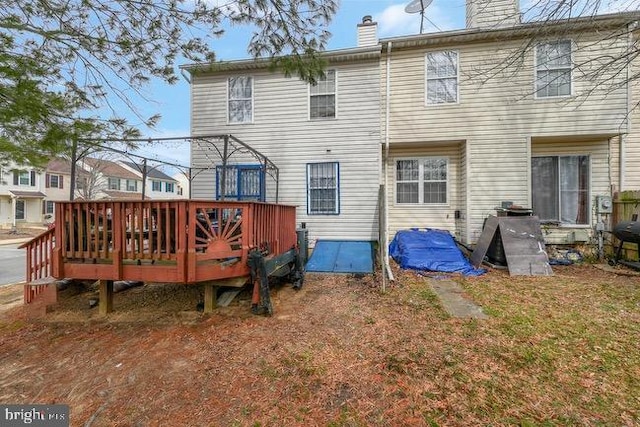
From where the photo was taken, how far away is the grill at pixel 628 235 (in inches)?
251

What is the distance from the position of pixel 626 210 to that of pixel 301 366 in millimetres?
8915

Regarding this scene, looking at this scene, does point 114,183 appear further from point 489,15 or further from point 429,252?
point 489,15

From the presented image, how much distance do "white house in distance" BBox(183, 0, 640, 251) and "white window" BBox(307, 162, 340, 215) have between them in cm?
4

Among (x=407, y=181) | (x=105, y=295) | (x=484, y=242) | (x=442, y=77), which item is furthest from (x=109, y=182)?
(x=484, y=242)

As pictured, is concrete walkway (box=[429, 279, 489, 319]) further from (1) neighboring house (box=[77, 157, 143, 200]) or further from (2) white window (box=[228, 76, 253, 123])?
(1) neighboring house (box=[77, 157, 143, 200])

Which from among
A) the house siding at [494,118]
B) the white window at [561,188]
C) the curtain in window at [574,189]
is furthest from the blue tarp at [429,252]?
the curtain in window at [574,189]

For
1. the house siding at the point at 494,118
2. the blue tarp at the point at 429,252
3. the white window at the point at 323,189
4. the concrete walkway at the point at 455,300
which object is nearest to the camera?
the concrete walkway at the point at 455,300

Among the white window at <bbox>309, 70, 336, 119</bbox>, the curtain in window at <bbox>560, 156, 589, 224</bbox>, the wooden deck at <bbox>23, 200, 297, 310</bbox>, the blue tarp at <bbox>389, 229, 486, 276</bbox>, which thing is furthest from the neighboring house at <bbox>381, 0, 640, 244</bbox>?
the wooden deck at <bbox>23, 200, 297, 310</bbox>

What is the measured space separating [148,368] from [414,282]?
4.61 meters

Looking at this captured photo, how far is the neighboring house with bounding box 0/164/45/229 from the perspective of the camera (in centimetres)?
2312

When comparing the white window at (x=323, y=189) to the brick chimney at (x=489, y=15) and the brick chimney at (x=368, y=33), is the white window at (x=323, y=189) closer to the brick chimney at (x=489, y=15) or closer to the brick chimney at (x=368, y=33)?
the brick chimney at (x=368, y=33)

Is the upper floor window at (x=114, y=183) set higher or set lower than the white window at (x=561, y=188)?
higher

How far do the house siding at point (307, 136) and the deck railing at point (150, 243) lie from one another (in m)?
4.35

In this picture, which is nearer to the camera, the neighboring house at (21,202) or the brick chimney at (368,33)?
the brick chimney at (368,33)
